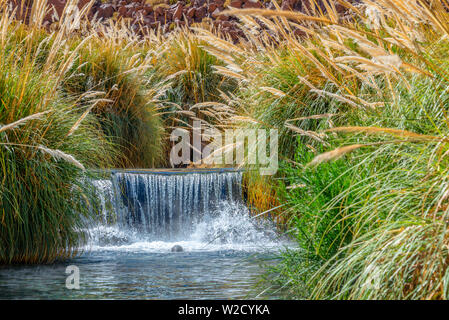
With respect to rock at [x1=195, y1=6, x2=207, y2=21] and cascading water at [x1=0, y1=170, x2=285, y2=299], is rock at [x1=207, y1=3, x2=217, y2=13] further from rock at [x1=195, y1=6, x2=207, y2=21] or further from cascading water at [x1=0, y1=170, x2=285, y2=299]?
cascading water at [x1=0, y1=170, x2=285, y2=299]

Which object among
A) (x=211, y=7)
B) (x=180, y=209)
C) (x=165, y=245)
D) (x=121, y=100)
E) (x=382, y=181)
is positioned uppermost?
(x=211, y=7)

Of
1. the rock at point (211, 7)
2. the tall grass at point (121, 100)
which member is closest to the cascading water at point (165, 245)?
the tall grass at point (121, 100)

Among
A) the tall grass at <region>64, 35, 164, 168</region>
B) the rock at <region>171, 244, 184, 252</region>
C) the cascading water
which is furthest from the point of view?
the tall grass at <region>64, 35, 164, 168</region>

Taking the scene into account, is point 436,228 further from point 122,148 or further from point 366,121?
point 122,148

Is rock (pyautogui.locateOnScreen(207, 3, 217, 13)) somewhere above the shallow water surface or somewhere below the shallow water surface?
above

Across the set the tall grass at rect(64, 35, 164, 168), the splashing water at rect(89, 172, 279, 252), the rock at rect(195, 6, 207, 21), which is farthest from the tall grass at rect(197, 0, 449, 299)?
the rock at rect(195, 6, 207, 21)

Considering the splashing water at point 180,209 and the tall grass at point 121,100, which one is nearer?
the splashing water at point 180,209

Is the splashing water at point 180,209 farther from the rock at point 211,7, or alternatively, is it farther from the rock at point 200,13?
the rock at point 211,7

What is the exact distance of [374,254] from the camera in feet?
6.42

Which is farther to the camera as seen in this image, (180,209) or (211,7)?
(211,7)

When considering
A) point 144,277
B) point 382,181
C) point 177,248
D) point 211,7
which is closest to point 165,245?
point 177,248

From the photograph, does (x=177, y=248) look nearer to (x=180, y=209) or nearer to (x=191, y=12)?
(x=180, y=209)
